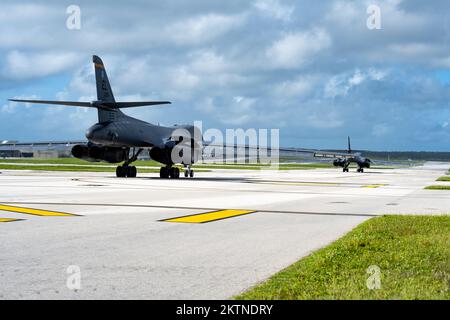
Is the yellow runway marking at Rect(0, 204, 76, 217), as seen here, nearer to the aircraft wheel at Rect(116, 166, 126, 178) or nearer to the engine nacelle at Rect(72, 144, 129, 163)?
the engine nacelle at Rect(72, 144, 129, 163)

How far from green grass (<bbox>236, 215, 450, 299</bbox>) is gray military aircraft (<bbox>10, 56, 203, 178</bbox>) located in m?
24.7

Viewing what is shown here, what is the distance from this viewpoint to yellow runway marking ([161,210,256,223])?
1262 cm

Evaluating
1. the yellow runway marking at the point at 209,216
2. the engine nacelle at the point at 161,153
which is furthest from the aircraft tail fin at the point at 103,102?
the yellow runway marking at the point at 209,216

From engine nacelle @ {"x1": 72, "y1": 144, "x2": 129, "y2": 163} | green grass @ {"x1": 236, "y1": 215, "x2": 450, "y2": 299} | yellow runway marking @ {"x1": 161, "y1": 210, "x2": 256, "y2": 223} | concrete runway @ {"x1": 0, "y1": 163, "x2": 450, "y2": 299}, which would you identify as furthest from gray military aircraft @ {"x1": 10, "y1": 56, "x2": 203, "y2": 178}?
green grass @ {"x1": 236, "y1": 215, "x2": 450, "y2": 299}

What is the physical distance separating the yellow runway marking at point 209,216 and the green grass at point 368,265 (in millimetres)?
3739

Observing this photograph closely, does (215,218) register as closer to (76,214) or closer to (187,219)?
(187,219)

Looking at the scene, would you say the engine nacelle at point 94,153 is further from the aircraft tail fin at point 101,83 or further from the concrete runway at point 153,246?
the concrete runway at point 153,246

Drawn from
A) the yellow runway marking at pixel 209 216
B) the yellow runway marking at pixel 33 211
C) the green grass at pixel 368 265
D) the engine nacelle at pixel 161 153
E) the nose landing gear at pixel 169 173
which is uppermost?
the engine nacelle at pixel 161 153

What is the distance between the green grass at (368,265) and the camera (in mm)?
5613

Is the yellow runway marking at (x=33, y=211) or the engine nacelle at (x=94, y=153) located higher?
the engine nacelle at (x=94, y=153)

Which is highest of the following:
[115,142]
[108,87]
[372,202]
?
[108,87]

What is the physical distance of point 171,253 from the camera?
8.10 m

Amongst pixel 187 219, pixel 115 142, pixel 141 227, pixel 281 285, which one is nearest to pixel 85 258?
pixel 281 285
